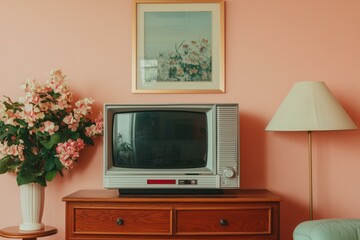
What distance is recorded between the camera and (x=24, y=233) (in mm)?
2910

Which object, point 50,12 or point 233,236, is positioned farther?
point 50,12

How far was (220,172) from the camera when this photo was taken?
2840mm

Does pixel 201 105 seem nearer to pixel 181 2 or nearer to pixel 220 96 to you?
pixel 220 96

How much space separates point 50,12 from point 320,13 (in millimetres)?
1524

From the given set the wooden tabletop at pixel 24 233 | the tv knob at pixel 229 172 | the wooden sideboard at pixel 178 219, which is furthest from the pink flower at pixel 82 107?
the tv knob at pixel 229 172

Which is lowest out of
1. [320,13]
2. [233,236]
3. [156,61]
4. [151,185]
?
[233,236]

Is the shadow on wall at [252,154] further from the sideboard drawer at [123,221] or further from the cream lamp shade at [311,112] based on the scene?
the sideboard drawer at [123,221]

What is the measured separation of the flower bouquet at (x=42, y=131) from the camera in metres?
2.97

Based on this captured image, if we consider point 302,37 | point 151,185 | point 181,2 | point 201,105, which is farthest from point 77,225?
point 302,37

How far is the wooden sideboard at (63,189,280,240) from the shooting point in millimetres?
2746

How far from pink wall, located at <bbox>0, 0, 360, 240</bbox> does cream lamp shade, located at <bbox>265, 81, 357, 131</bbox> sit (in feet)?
0.82

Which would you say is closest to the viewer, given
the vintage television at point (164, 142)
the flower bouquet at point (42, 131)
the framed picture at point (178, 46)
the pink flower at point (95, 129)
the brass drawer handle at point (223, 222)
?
the brass drawer handle at point (223, 222)

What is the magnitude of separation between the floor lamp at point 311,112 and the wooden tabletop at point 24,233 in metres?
1.26

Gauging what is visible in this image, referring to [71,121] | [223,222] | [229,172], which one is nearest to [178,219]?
[223,222]
